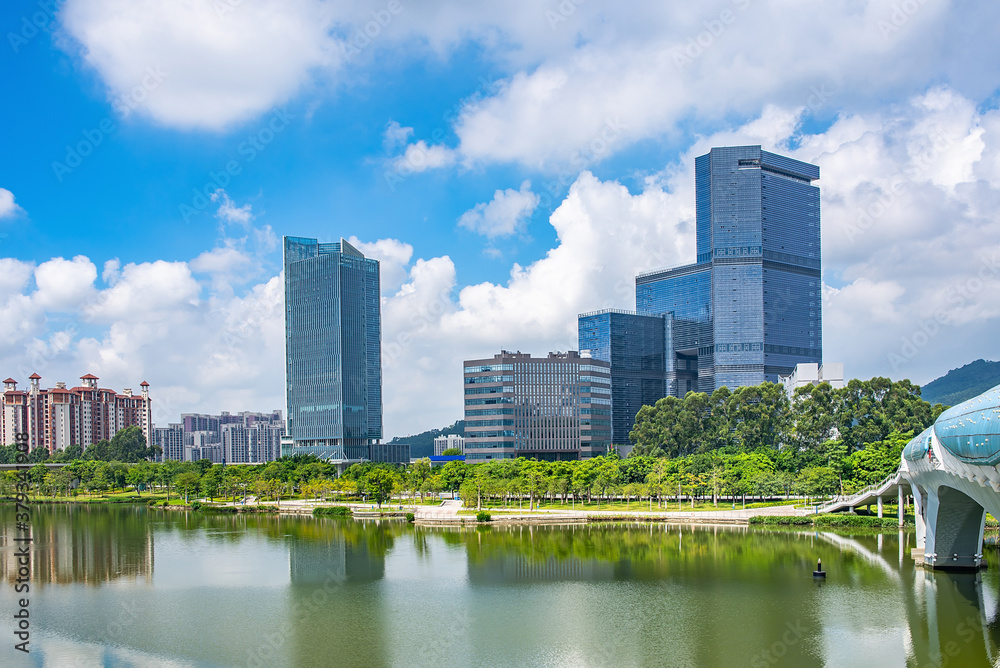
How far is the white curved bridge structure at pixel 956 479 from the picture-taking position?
28250 mm

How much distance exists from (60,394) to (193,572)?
468ft

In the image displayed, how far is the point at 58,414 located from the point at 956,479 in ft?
576

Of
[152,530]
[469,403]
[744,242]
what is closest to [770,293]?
→ [744,242]

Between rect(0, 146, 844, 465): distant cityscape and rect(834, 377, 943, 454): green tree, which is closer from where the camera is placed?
rect(834, 377, 943, 454): green tree

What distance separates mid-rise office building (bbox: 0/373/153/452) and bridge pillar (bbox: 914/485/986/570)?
547ft

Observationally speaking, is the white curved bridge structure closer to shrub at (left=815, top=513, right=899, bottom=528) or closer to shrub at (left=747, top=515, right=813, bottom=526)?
shrub at (left=815, top=513, right=899, bottom=528)

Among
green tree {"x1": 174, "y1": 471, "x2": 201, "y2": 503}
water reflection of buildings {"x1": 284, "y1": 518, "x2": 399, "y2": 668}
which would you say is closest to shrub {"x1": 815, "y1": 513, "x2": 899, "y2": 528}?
water reflection of buildings {"x1": 284, "y1": 518, "x2": 399, "y2": 668}

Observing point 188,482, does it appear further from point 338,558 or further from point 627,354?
point 627,354

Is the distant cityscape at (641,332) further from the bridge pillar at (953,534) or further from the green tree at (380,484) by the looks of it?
the bridge pillar at (953,534)

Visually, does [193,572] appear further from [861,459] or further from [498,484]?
[861,459]

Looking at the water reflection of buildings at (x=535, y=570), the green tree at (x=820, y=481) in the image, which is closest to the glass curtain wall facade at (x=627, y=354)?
the green tree at (x=820, y=481)

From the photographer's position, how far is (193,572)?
4978 centimetres

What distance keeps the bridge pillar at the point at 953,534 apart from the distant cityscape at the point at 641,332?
90.4 meters

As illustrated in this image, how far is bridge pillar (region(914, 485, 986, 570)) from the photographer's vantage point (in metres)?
43.5
